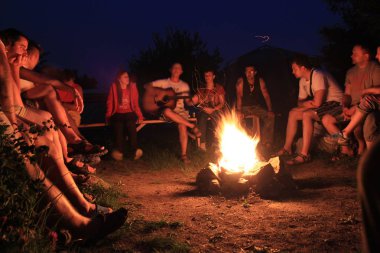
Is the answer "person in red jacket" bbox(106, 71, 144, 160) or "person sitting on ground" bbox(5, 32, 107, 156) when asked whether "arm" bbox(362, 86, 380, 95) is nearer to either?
"person in red jacket" bbox(106, 71, 144, 160)

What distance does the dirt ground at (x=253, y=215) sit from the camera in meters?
3.58

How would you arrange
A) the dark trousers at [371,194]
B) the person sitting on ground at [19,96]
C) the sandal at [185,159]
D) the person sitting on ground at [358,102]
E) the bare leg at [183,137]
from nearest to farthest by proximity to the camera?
the dark trousers at [371,194], the person sitting on ground at [19,96], the person sitting on ground at [358,102], the sandal at [185,159], the bare leg at [183,137]

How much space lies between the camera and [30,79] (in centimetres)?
511

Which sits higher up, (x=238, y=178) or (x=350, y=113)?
(x=350, y=113)

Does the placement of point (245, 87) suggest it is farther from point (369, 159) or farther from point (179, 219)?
point (369, 159)

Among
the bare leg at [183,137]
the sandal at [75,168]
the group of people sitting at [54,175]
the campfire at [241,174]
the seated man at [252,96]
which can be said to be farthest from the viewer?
the seated man at [252,96]

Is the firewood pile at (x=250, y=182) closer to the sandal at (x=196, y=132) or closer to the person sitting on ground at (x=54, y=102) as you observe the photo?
the person sitting on ground at (x=54, y=102)

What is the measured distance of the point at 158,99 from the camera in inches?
352

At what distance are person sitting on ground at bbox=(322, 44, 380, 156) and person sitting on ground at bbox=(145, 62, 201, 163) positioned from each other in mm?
2571

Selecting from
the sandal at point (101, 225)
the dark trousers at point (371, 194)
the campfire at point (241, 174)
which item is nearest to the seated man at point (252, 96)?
the campfire at point (241, 174)

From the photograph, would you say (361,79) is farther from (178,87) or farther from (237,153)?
(178,87)

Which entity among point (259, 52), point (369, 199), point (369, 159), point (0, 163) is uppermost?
point (259, 52)

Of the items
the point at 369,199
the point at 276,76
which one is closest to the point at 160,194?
the point at 369,199

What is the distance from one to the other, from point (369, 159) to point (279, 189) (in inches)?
172
